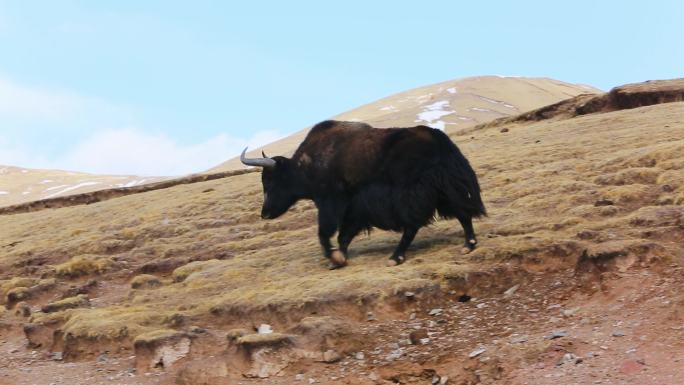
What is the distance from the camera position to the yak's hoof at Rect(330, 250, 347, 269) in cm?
1250

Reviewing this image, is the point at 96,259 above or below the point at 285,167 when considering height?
below

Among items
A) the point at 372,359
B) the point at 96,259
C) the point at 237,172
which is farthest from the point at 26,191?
the point at 372,359

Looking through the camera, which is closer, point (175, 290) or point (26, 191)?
point (175, 290)

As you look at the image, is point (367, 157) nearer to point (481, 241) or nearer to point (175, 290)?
point (481, 241)

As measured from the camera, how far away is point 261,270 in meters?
13.7

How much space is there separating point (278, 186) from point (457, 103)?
13417 cm

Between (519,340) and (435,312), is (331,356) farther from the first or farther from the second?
(519,340)

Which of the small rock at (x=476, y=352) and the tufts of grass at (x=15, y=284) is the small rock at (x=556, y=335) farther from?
the tufts of grass at (x=15, y=284)

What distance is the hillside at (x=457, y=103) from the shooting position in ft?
431

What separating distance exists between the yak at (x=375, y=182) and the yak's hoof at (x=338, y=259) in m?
0.01

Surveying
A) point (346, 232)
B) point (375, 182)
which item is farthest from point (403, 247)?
point (346, 232)

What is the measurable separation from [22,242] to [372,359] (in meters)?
17.2

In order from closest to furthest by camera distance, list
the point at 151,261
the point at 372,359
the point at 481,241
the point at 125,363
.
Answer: the point at 372,359 < the point at 125,363 < the point at 481,241 < the point at 151,261

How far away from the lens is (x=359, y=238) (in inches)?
595
